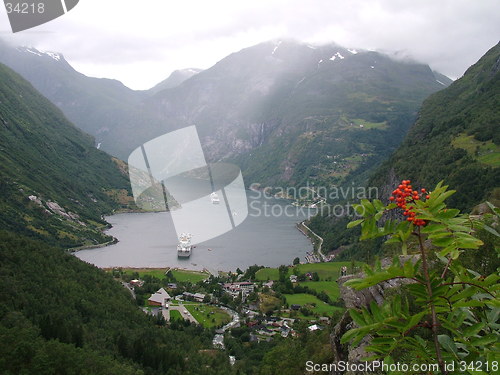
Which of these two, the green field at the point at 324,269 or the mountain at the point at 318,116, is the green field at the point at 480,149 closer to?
the green field at the point at 324,269

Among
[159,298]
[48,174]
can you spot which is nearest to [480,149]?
[159,298]

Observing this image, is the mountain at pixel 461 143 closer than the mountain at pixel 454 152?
Yes

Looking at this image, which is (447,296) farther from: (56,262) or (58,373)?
(56,262)

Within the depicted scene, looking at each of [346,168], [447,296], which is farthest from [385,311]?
[346,168]

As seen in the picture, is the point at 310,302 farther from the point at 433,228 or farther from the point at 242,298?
the point at 433,228

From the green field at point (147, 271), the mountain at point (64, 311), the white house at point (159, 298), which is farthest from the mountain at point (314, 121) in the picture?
the white house at point (159, 298)

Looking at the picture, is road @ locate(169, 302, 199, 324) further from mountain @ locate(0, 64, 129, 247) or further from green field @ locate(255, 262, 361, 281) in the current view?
mountain @ locate(0, 64, 129, 247)

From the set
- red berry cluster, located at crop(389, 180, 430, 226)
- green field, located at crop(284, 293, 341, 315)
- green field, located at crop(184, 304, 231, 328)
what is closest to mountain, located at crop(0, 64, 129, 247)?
green field, located at crop(184, 304, 231, 328)
